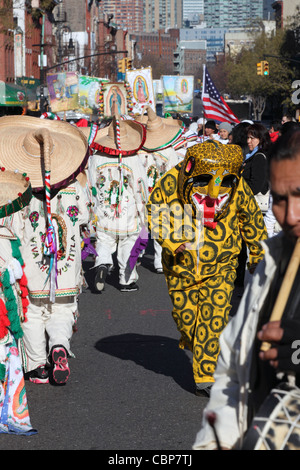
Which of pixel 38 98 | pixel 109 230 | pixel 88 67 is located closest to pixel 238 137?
Answer: pixel 109 230

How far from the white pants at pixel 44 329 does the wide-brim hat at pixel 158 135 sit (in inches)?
227

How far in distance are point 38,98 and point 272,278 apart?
191ft

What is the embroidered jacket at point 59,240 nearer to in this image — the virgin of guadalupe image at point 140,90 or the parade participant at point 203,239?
the parade participant at point 203,239

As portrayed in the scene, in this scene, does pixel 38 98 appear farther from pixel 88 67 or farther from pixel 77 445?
pixel 77 445

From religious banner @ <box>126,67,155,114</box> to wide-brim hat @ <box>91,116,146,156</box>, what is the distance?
11087 mm

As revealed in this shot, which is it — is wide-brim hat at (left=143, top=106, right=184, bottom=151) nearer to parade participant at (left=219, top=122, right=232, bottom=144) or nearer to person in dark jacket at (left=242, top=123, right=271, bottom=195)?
person in dark jacket at (left=242, top=123, right=271, bottom=195)

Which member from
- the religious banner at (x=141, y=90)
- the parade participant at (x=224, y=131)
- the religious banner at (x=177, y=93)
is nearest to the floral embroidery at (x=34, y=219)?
the parade participant at (x=224, y=131)

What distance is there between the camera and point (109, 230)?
11055 millimetres

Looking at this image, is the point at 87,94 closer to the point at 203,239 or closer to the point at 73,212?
the point at 73,212

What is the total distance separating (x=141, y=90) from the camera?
73.9 ft

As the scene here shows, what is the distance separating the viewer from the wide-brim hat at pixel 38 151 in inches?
261

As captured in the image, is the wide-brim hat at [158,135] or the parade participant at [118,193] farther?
the wide-brim hat at [158,135]

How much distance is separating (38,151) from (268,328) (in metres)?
4.64
